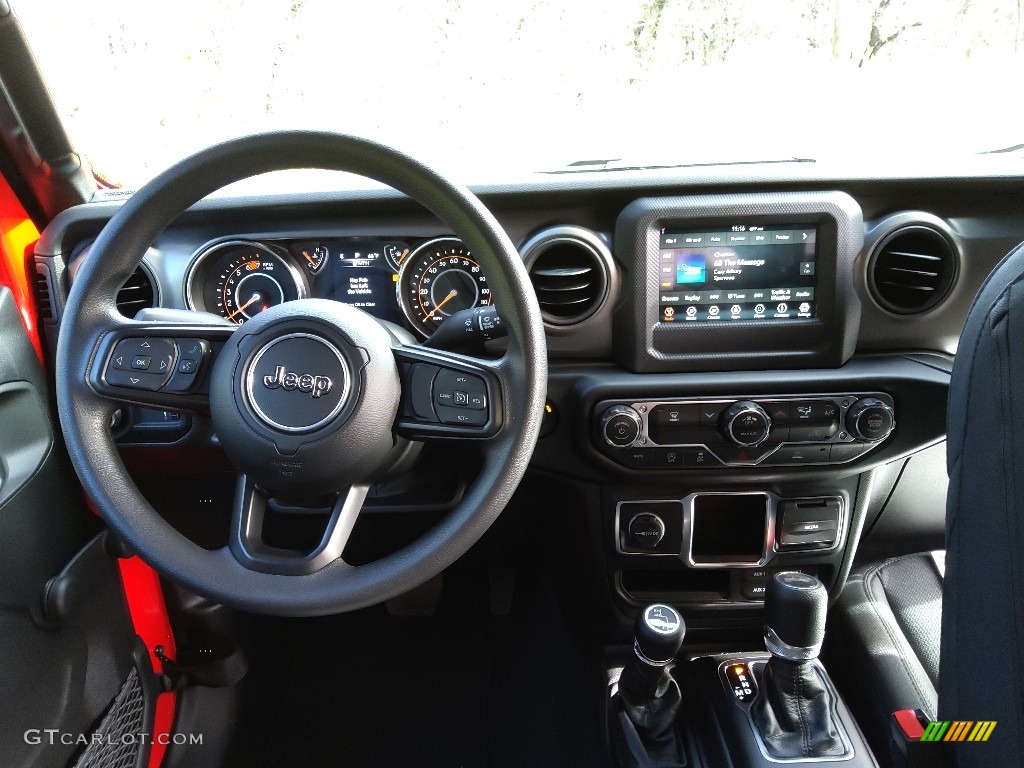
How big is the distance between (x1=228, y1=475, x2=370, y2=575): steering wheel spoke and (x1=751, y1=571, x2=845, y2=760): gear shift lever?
727 millimetres

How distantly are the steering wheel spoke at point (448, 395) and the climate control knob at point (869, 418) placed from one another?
0.76m

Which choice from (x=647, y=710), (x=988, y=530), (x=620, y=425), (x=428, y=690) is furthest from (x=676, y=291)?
(x=428, y=690)

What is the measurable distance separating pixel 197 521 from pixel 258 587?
782 millimetres

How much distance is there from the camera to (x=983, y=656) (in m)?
0.88

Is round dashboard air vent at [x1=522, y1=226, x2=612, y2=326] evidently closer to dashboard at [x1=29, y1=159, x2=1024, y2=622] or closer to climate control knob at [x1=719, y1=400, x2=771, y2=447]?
dashboard at [x1=29, y1=159, x2=1024, y2=622]

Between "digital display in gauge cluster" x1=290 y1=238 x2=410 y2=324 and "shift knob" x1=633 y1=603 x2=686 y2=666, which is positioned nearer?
"shift knob" x1=633 y1=603 x2=686 y2=666

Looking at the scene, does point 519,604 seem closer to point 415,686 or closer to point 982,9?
point 415,686

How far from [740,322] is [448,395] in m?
0.67

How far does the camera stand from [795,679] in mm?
1309

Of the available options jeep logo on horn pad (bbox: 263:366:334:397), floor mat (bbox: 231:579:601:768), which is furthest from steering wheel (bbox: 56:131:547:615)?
floor mat (bbox: 231:579:601:768)

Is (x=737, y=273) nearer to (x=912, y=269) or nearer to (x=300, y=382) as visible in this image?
(x=912, y=269)

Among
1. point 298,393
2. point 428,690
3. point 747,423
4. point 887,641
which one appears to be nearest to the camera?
point 298,393

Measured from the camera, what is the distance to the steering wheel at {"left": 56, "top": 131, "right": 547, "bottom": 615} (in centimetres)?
96

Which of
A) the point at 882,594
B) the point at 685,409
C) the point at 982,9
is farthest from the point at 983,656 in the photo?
the point at 982,9
